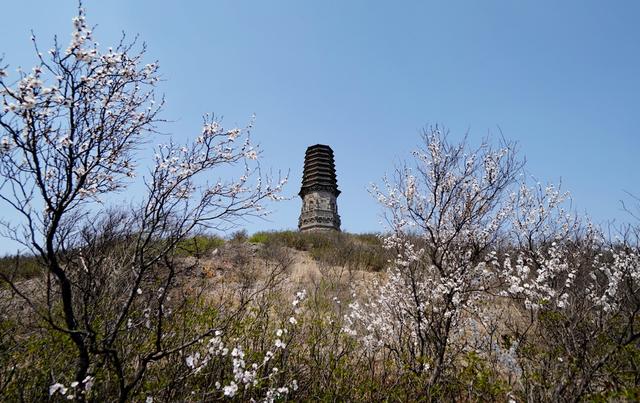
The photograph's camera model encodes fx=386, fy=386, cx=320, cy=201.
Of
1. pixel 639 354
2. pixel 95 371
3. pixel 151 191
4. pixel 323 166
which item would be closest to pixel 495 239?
pixel 639 354

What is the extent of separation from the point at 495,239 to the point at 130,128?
7262mm

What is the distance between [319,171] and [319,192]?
2559 mm

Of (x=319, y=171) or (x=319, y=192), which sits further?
(x=319, y=171)

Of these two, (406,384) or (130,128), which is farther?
(406,384)

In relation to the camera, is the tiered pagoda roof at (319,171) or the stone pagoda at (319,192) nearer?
the stone pagoda at (319,192)

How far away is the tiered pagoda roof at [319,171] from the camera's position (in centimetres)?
3503

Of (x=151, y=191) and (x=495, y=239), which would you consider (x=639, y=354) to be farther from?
(x=151, y=191)

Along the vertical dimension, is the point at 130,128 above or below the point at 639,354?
above

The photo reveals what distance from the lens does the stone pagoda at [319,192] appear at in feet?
108

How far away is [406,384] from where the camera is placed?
5.36 m

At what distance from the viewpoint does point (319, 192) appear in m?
34.6

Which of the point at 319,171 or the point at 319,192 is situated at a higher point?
the point at 319,171

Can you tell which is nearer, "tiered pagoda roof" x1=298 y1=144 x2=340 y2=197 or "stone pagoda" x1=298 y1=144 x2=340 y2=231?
"stone pagoda" x1=298 y1=144 x2=340 y2=231

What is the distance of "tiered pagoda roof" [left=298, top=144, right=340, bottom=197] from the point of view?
3503 cm
